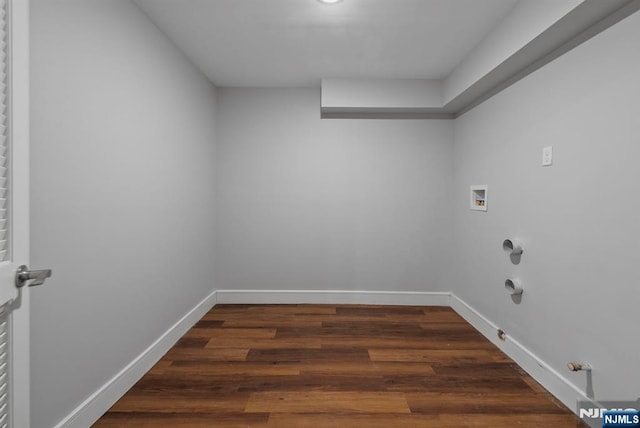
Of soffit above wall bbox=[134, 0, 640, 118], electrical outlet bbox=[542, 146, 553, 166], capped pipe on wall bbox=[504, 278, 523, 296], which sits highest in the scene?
soffit above wall bbox=[134, 0, 640, 118]

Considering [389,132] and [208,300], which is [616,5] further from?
[208,300]

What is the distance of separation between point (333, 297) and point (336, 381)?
4.85 feet

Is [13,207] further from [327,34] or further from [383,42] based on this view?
[383,42]

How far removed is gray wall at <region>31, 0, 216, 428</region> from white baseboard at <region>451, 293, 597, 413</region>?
8.39 feet

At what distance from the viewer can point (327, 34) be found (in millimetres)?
2348

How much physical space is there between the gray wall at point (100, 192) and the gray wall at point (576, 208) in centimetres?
255

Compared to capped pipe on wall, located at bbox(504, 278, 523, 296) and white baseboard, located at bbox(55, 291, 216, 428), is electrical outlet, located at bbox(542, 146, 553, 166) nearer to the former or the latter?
capped pipe on wall, located at bbox(504, 278, 523, 296)

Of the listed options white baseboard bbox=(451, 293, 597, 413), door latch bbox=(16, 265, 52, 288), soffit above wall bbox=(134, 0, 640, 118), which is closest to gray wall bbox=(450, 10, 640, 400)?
white baseboard bbox=(451, 293, 597, 413)

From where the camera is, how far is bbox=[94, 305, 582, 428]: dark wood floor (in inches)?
66.7

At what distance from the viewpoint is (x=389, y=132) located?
343 centimetres

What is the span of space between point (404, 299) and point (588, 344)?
1892mm

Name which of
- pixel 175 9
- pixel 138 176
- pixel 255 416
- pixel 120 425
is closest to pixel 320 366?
pixel 255 416

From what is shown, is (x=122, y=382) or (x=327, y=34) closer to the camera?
(x=122, y=382)

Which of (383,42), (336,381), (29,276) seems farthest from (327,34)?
(336,381)
